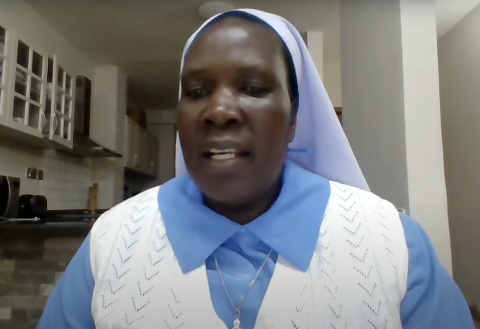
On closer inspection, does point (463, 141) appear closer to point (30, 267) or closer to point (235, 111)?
point (235, 111)

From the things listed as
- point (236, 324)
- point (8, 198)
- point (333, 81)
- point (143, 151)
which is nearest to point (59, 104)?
point (8, 198)

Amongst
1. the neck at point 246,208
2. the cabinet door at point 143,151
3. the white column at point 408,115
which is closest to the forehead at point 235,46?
the neck at point 246,208

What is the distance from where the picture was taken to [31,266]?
1.75 metres

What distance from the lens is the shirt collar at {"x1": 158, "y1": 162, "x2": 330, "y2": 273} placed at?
2.02 ft

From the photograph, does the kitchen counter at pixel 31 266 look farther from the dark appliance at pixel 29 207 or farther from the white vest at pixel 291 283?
the white vest at pixel 291 283

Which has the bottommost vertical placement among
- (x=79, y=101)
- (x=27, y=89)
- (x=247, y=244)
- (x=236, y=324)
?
(x=236, y=324)

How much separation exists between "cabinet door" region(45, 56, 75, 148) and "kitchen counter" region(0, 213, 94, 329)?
77cm

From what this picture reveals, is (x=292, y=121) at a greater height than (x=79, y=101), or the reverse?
(x=79, y=101)

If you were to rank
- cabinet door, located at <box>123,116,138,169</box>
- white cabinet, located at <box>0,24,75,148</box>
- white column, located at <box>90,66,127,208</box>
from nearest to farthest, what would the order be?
white cabinet, located at <box>0,24,75,148</box>, white column, located at <box>90,66,127,208</box>, cabinet door, located at <box>123,116,138,169</box>

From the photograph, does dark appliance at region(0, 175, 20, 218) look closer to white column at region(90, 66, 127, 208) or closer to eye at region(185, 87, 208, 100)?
white column at region(90, 66, 127, 208)

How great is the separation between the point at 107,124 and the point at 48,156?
0.73m

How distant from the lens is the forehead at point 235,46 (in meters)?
0.60

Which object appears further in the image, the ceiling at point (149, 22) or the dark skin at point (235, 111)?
the ceiling at point (149, 22)

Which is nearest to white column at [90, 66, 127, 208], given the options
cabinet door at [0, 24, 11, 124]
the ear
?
cabinet door at [0, 24, 11, 124]
